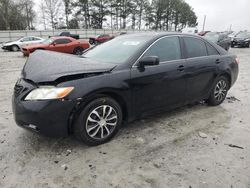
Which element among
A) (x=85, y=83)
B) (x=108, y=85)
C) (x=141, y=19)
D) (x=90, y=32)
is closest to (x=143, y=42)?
(x=108, y=85)

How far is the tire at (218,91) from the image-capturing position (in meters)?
4.63

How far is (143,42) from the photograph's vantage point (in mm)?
3541

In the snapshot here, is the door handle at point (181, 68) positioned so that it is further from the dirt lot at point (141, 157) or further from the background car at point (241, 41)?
the background car at point (241, 41)

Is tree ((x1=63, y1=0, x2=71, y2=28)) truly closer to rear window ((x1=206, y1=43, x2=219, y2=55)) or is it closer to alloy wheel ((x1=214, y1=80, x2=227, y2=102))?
rear window ((x1=206, y1=43, x2=219, y2=55))

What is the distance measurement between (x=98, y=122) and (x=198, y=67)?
218 centimetres

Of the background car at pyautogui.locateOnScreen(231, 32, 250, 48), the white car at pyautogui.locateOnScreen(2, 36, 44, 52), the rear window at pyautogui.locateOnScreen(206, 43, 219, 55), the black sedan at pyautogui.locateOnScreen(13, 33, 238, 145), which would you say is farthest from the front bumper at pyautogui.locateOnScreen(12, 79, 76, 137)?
the background car at pyautogui.locateOnScreen(231, 32, 250, 48)

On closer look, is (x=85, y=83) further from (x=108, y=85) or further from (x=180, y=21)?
(x=180, y=21)

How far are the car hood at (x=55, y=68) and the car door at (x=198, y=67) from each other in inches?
63.1

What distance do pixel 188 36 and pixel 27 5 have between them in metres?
52.7

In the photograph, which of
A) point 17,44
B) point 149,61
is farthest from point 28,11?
point 149,61

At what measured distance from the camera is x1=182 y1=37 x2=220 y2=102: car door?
4016 millimetres

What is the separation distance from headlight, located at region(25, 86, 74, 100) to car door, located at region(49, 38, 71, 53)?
11993 millimetres

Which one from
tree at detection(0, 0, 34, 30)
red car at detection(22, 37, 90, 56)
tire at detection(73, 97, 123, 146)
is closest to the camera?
tire at detection(73, 97, 123, 146)

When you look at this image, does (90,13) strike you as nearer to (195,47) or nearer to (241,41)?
(241,41)
